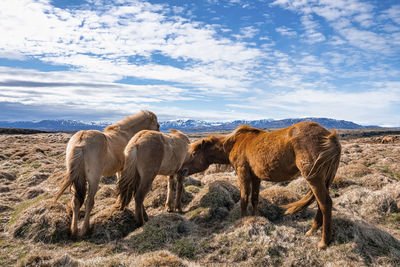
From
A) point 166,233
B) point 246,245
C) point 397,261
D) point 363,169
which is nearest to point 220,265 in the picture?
point 246,245

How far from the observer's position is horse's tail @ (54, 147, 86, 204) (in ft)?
19.2

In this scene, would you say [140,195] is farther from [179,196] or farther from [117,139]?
[117,139]

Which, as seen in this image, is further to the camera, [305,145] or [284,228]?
[284,228]

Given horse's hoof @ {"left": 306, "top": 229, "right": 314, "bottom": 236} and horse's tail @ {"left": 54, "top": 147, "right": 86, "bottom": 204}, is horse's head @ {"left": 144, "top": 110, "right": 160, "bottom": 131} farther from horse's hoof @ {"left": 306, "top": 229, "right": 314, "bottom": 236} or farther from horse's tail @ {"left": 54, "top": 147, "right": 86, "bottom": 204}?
horse's hoof @ {"left": 306, "top": 229, "right": 314, "bottom": 236}

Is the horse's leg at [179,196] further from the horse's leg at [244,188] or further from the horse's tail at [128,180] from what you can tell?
the horse's leg at [244,188]

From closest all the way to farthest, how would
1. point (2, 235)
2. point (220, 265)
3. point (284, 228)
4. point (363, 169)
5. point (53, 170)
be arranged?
1. point (220, 265)
2. point (284, 228)
3. point (2, 235)
4. point (363, 169)
5. point (53, 170)

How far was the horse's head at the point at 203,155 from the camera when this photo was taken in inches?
307

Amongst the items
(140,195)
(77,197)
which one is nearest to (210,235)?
(140,195)

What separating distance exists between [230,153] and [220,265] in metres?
3.18

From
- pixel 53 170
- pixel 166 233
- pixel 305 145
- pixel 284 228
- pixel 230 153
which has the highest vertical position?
pixel 305 145

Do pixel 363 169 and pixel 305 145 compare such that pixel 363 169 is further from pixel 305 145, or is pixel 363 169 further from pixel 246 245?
pixel 246 245

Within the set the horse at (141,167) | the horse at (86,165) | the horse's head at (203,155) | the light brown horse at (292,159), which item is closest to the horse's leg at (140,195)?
the horse at (141,167)

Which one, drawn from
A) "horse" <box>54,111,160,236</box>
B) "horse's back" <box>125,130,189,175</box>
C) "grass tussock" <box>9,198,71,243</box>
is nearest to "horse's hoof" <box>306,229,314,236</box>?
"horse's back" <box>125,130,189,175</box>

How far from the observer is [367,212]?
23.0ft
